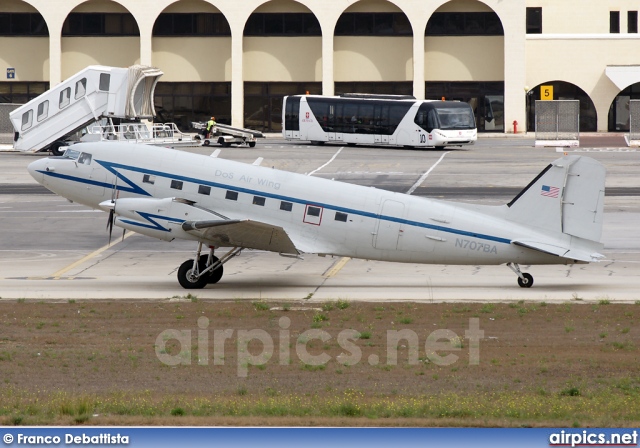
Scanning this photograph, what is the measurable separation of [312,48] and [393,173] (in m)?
35.9

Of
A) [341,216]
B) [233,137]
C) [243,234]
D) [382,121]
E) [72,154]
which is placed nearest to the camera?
[243,234]

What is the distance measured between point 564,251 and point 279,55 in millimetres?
67818

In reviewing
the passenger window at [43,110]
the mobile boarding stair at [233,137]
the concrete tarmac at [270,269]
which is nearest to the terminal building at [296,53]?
the mobile boarding stair at [233,137]

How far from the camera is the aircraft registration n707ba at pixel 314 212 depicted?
26.5 metres

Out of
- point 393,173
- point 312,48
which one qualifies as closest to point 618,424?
point 393,173

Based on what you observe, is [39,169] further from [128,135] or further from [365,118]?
[365,118]

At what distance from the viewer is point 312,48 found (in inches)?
3593

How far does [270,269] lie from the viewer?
32062 millimetres

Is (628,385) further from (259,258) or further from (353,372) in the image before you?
(259,258)

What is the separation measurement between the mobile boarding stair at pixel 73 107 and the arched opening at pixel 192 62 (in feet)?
77.8

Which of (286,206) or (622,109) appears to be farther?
(622,109)

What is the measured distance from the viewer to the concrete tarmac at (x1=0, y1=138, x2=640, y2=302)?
27344mm

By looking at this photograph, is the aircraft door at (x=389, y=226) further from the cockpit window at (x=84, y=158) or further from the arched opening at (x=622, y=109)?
the arched opening at (x=622, y=109)

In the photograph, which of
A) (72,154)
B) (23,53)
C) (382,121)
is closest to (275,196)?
(72,154)
